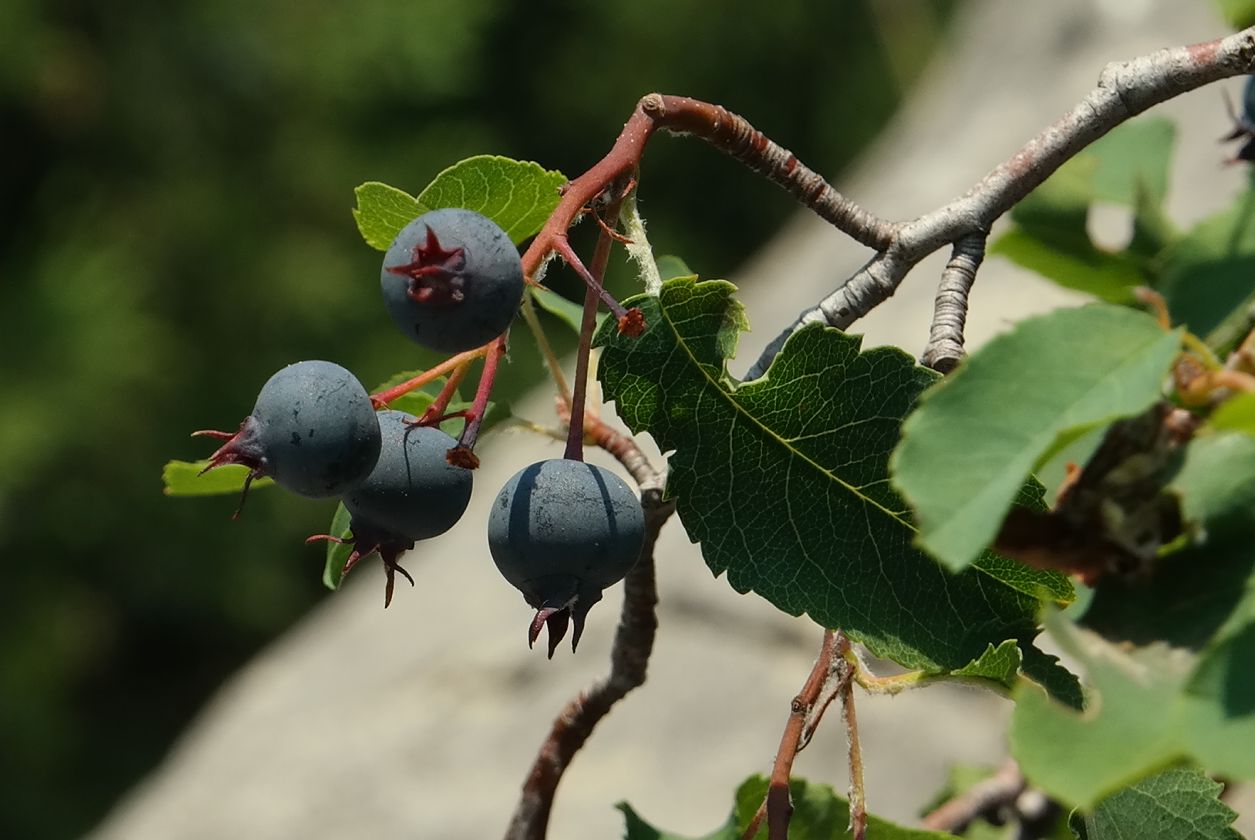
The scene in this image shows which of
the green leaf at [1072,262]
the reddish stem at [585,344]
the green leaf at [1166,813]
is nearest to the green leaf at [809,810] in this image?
the green leaf at [1166,813]

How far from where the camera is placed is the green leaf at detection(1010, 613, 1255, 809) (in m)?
0.33

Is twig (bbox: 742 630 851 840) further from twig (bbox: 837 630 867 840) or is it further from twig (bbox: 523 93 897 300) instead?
twig (bbox: 523 93 897 300)

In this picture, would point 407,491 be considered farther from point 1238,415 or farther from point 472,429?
point 1238,415

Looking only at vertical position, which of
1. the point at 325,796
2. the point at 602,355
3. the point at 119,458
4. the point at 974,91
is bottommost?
the point at 325,796

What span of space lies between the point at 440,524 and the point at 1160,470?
0.26 meters

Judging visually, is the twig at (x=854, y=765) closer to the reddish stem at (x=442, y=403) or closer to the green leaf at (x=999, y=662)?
the green leaf at (x=999, y=662)

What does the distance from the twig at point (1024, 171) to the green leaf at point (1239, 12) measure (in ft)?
0.51

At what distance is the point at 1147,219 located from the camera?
0.83m

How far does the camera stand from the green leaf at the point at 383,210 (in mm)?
604

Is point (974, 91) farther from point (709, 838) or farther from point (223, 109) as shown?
point (709, 838)

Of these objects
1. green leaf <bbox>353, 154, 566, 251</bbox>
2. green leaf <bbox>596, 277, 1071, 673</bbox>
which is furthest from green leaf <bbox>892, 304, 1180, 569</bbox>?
green leaf <bbox>353, 154, 566, 251</bbox>

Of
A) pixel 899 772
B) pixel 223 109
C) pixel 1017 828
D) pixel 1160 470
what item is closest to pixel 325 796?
pixel 899 772

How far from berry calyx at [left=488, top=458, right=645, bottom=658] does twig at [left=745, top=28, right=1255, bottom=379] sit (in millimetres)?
144

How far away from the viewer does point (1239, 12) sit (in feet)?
2.56
